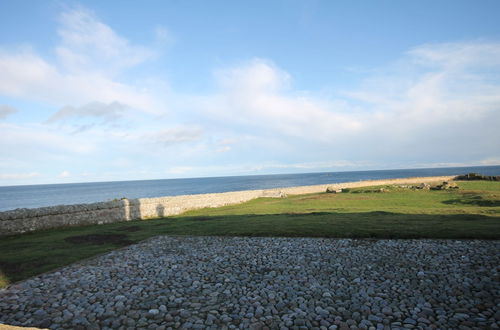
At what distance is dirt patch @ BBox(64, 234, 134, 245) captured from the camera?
53.0 ft

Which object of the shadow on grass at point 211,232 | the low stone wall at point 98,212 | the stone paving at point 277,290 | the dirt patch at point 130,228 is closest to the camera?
the stone paving at point 277,290

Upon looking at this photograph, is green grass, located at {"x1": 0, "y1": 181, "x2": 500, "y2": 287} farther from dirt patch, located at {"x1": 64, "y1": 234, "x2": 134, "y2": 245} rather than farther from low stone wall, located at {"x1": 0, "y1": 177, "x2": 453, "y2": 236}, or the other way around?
low stone wall, located at {"x1": 0, "y1": 177, "x2": 453, "y2": 236}

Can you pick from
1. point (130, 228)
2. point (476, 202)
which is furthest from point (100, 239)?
point (476, 202)

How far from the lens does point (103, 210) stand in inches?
909

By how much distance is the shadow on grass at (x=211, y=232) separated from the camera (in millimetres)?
12727

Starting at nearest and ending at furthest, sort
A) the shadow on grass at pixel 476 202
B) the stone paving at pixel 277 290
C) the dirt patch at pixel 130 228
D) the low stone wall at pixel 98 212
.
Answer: the stone paving at pixel 277 290 < the low stone wall at pixel 98 212 < the dirt patch at pixel 130 228 < the shadow on grass at pixel 476 202

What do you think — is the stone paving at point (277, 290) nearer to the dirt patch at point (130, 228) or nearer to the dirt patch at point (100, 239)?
the dirt patch at point (100, 239)

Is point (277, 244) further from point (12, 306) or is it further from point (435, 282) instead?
point (12, 306)

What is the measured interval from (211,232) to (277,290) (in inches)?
369

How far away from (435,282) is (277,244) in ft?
22.1

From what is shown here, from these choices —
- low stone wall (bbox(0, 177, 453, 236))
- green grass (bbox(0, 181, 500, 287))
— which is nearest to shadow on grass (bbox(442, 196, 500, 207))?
green grass (bbox(0, 181, 500, 287))

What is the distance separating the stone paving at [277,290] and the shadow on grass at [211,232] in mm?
1361

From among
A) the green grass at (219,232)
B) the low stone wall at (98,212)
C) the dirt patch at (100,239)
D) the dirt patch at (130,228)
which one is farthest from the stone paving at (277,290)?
the low stone wall at (98,212)

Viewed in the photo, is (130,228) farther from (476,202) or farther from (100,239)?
(476,202)
